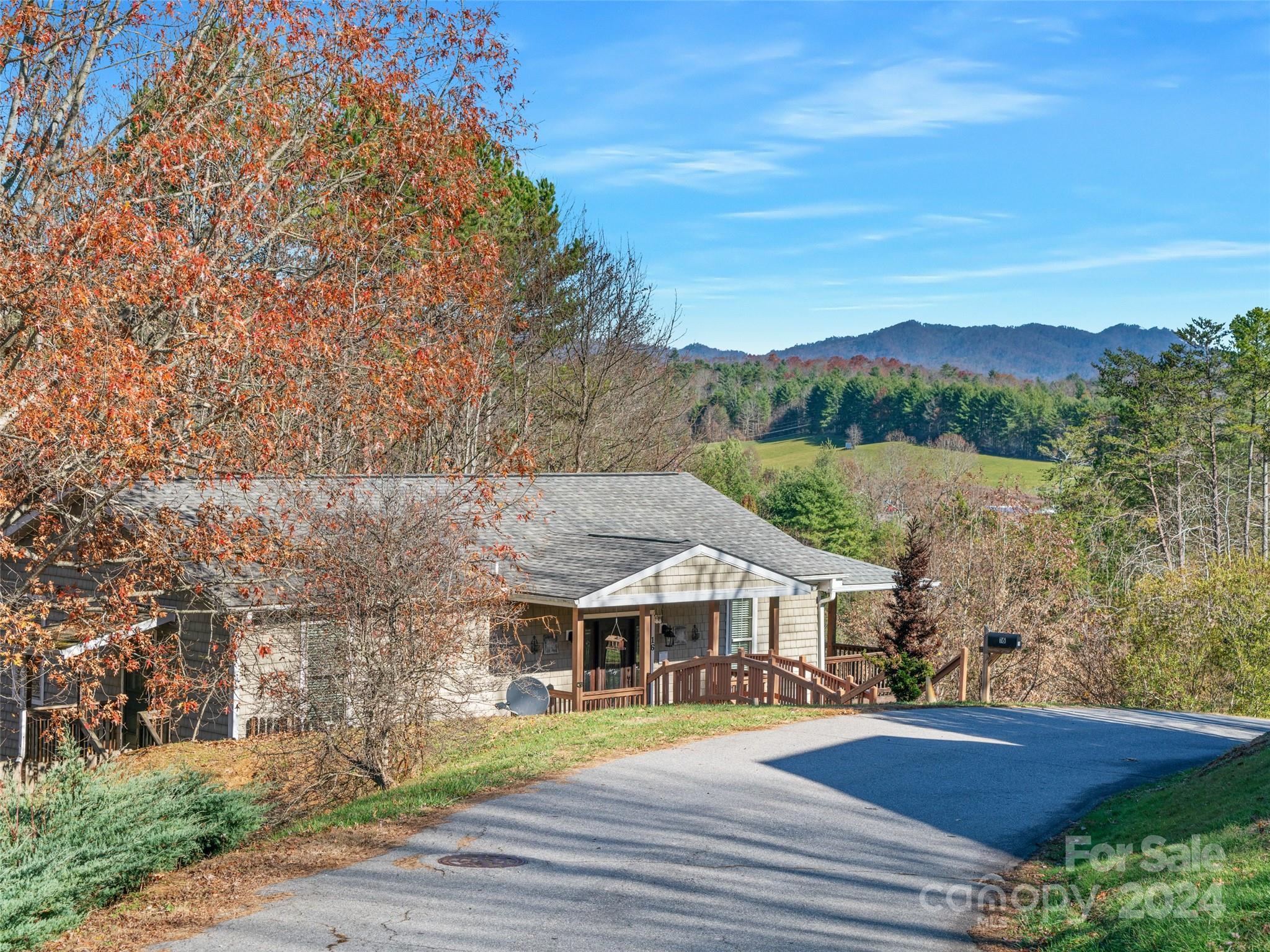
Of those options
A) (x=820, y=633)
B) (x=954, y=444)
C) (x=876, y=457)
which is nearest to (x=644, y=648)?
(x=820, y=633)

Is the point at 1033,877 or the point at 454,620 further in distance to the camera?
the point at 454,620

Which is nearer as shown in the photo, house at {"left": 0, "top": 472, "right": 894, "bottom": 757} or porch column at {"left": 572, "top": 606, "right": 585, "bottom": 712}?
house at {"left": 0, "top": 472, "right": 894, "bottom": 757}

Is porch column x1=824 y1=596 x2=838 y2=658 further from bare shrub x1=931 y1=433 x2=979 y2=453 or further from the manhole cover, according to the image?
bare shrub x1=931 y1=433 x2=979 y2=453

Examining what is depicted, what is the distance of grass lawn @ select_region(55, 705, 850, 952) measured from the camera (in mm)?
8070

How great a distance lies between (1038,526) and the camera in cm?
3359

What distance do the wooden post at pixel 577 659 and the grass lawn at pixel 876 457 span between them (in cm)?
6668

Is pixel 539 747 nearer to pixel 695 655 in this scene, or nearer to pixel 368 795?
pixel 368 795

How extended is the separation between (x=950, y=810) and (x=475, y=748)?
6.09m

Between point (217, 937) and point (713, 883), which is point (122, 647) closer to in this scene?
point (217, 937)

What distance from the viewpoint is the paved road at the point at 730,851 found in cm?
750

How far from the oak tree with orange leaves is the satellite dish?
3.98 m

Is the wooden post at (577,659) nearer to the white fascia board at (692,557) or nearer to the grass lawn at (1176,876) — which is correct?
the white fascia board at (692,557)

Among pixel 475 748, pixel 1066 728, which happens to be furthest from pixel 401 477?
pixel 1066 728

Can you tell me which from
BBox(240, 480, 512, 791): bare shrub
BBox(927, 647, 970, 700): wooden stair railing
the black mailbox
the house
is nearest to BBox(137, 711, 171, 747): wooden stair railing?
the house
